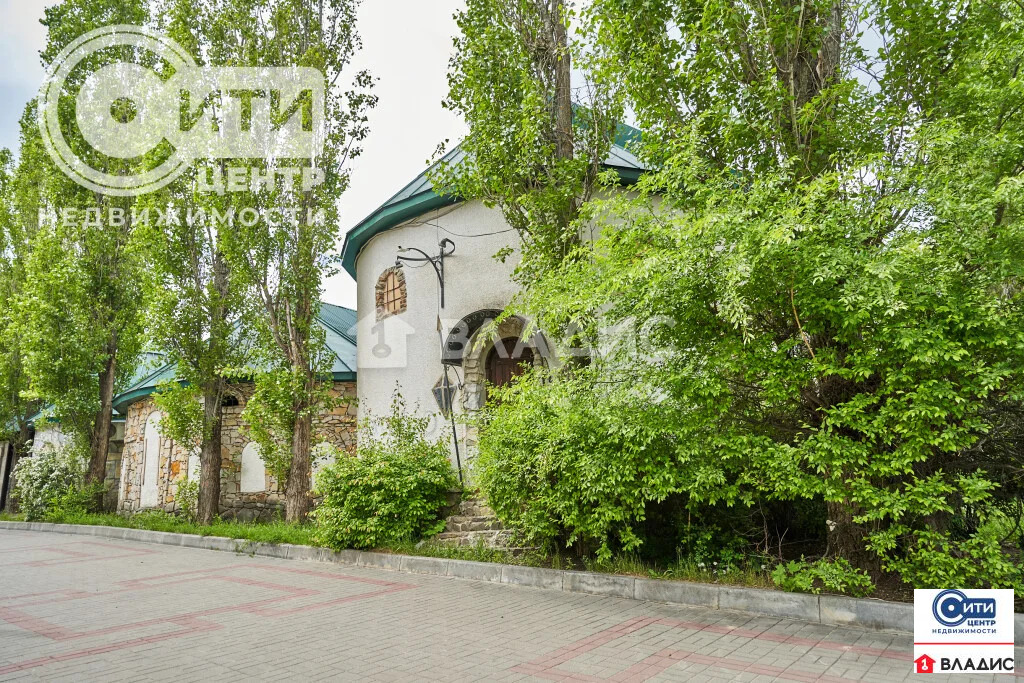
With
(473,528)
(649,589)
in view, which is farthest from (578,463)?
(473,528)

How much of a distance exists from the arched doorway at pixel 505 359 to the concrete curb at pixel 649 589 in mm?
4059

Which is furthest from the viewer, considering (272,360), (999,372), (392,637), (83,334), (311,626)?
(83,334)

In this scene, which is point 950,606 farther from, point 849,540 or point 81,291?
point 81,291

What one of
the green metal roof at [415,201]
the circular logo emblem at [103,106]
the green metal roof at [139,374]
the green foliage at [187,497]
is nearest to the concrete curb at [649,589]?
the green foliage at [187,497]

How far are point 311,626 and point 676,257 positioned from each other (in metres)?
4.21

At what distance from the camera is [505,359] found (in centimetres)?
1187

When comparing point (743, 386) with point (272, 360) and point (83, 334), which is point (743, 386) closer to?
point (272, 360)

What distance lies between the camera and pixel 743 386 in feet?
19.0

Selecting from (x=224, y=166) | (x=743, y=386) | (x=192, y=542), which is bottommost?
(x=192, y=542)

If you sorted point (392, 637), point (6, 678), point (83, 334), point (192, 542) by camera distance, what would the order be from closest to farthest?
point (6, 678) < point (392, 637) < point (192, 542) < point (83, 334)

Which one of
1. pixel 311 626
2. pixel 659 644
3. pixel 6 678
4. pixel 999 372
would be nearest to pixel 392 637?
pixel 311 626

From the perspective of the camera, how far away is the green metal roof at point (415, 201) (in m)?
11.3

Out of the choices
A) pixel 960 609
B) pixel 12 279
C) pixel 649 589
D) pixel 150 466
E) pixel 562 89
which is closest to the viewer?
pixel 960 609

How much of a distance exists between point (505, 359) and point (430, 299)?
6.19ft
